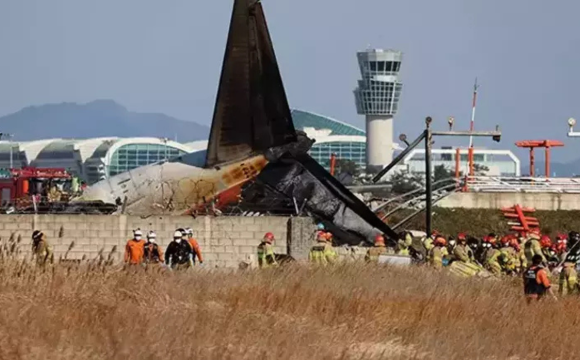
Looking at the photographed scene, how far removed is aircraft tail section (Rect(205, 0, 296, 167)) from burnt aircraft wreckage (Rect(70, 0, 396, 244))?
28 mm

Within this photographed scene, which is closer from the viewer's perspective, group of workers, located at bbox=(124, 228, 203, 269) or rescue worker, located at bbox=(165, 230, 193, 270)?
group of workers, located at bbox=(124, 228, 203, 269)

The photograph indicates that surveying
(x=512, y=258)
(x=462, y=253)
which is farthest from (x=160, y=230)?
(x=512, y=258)

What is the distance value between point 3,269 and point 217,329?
355 cm

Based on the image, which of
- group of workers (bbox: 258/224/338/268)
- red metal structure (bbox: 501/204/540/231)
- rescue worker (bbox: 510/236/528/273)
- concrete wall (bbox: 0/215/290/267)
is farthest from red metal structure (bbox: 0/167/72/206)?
rescue worker (bbox: 510/236/528/273)

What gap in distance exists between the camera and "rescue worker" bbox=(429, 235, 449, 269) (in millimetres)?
30359

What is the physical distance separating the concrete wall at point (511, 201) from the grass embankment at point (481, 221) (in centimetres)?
74

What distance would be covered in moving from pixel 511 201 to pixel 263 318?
1761 inches

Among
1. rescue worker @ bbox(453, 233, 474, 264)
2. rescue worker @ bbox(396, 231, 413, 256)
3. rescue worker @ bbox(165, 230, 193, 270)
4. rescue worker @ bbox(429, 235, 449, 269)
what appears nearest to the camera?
rescue worker @ bbox(165, 230, 193, 270)

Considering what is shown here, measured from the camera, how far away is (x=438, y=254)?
31.1 m

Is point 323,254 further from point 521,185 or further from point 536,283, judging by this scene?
point 521,185

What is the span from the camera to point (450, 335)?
18.7m

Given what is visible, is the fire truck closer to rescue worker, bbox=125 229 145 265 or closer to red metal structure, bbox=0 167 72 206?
red metal structure, bbox=0 167 72 206

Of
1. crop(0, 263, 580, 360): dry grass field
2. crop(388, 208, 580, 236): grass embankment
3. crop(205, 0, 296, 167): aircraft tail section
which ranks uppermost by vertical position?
crop(205, 0, 296, 167): aircraft tail section

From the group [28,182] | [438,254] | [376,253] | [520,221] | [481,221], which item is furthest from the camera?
[481,221]
